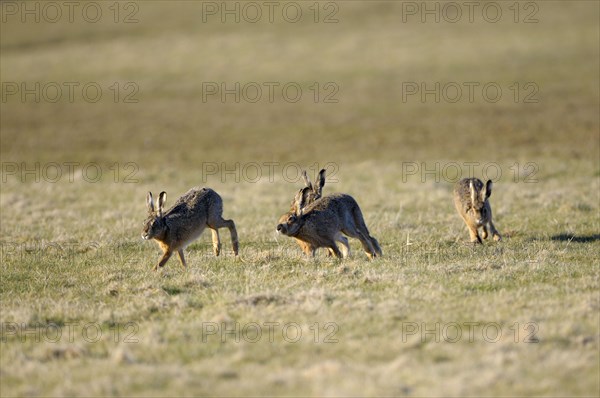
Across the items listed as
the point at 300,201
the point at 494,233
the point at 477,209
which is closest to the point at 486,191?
the point at 477,209

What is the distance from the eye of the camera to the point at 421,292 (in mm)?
10305

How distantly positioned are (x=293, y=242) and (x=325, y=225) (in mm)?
1886

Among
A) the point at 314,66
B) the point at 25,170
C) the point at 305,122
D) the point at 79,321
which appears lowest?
the point at 79,321

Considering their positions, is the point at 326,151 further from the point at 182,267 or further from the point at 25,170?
the point at 182,267

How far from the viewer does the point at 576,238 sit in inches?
567

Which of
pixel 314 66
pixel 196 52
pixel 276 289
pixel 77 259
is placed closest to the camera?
pixel 276 289

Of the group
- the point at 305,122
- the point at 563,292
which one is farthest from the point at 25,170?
the point at 563,292

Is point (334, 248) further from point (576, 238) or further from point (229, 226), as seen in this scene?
point (576, 238)

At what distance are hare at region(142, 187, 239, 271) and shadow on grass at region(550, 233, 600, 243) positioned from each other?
216 inches

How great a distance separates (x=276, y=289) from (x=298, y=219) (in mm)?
2442

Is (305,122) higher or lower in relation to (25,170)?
higher

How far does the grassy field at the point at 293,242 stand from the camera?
8078 mm

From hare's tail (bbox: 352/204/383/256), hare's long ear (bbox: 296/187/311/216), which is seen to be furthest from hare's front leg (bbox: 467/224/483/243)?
hare's long ear (bbox: 296/187/311/216)

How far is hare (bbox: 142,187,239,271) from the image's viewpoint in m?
12.6
